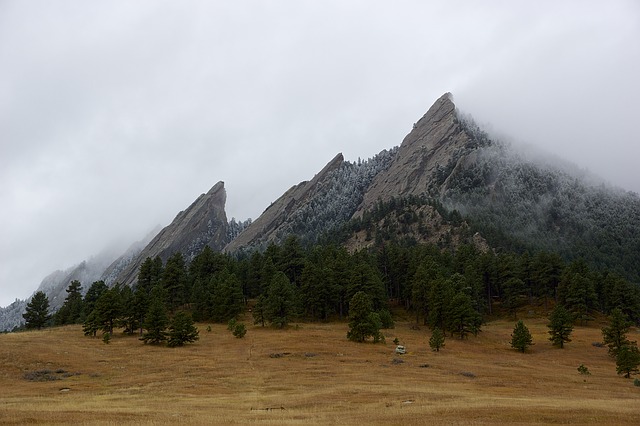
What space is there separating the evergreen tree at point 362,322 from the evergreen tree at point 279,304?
13.3 meters

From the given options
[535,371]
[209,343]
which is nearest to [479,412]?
[535,371]

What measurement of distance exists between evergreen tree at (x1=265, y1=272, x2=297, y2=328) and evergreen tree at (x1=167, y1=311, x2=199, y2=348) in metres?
14.3

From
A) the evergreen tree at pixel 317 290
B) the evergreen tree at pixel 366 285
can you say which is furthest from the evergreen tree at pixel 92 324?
the evergreen tree at pixel 366 285

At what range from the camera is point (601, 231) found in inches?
7515

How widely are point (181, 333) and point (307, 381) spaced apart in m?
27.3

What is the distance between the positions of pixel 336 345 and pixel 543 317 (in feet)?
179

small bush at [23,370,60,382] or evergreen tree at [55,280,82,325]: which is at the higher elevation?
evergreen tree at [55,280,82,325]

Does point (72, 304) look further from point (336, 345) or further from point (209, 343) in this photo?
point (336, 345)

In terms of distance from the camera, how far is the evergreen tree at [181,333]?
6136cm

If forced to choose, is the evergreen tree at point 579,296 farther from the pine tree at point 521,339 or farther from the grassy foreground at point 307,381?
the pine tree at point 521,339

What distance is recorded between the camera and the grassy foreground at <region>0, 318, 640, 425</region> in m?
25.4

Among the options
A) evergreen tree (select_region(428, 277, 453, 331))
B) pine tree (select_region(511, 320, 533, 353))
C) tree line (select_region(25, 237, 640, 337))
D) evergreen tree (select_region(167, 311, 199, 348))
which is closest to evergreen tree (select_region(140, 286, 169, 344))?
evergreen tree (select_region(167, 311, 199, 348))

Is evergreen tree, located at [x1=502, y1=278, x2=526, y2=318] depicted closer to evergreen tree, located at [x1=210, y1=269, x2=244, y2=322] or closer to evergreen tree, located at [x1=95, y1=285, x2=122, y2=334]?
evergreen tree, located at [x1=210, y1=269, x2=244, y2=322]

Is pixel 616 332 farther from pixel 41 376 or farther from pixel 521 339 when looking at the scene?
pixel 41 376
